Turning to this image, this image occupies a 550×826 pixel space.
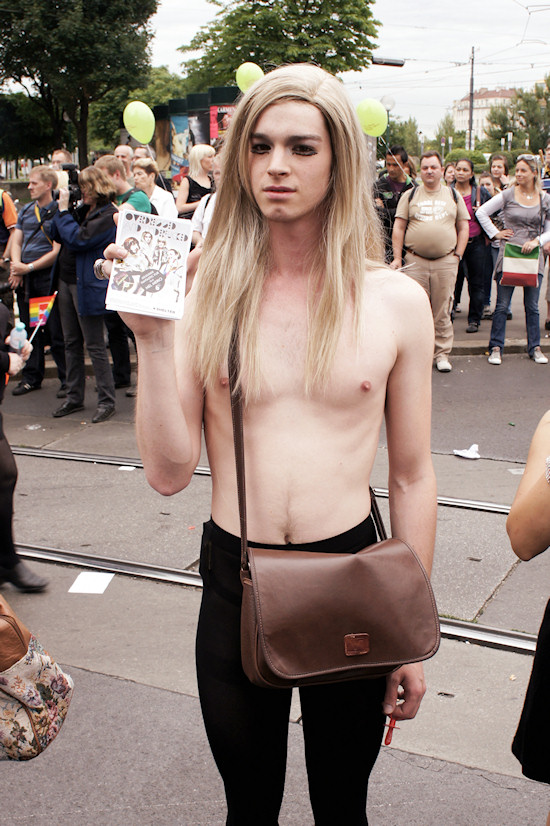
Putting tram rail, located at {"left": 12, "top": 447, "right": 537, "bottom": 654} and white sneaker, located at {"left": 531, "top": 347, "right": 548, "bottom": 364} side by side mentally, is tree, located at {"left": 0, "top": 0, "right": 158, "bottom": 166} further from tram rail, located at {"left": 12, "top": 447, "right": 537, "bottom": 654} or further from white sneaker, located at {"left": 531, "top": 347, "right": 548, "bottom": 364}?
tram rail, located at {"left": 12, "top": 447, "right": 537, "bottom": 654}

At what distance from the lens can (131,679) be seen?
3250mm

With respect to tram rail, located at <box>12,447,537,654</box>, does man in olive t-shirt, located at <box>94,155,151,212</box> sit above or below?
above

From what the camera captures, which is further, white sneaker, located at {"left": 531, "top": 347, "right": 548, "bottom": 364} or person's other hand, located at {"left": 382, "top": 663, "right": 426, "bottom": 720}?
white sneaker, located at {"left": 531, "top": 347, "right": 548, "bottom": 364}

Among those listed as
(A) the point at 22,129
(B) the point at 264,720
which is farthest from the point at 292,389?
(A) the point at 22,129

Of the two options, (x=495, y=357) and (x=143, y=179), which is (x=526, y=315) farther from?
(x=143, y=179)

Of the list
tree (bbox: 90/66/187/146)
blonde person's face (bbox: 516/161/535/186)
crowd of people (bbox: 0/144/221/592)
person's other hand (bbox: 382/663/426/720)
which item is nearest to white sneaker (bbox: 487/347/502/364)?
blonde person's face (bbox: 516/161/535/186)

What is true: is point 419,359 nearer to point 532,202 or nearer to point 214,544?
point 214,544

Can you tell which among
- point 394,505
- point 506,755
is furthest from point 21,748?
point 506,755

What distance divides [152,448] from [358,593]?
46 cm

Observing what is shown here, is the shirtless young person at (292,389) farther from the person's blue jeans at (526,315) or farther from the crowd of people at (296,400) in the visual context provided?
the person's blue jeans at (526,315)

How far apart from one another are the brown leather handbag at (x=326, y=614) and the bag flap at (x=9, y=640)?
1.91ft

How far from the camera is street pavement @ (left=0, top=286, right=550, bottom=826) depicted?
2572mm

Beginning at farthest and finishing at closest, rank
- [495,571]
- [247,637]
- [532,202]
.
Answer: [532,202], [495,571], [247,637]

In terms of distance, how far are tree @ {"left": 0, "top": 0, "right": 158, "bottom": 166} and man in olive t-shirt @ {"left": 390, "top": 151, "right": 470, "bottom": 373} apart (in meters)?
33.2
